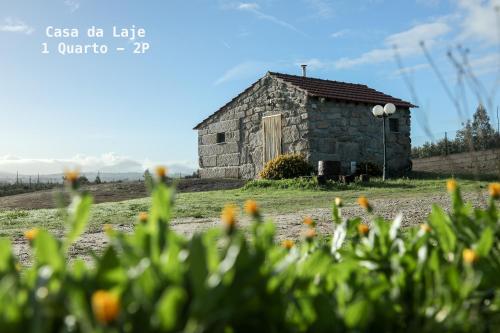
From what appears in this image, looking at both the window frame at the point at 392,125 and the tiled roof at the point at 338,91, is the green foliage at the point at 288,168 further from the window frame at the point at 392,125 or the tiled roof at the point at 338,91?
the window frame at the point at 392,125

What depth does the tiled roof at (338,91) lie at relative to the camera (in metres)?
19.5

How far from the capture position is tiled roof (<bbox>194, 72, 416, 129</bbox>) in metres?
19.5

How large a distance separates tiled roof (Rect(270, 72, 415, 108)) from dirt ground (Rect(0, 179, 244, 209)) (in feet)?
14.2

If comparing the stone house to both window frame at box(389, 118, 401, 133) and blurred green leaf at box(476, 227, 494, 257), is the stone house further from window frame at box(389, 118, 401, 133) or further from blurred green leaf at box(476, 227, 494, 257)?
blurred green leaf at box(476, 227, 494, 257)

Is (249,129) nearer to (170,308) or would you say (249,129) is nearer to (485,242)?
(485,242)

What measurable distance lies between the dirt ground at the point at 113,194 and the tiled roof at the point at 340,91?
4339mm

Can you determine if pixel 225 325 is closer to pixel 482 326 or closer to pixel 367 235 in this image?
pixel 482 326

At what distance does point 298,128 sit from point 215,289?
18.1 m

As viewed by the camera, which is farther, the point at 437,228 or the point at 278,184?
the point at 278,184

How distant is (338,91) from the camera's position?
20.7 m

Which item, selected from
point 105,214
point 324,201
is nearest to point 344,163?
point 324,201

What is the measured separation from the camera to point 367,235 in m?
2.05

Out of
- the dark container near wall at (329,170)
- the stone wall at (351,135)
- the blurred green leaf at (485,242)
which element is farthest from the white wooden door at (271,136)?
the blurred green leaf at (485,242)

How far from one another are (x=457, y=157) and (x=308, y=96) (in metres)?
8.60
